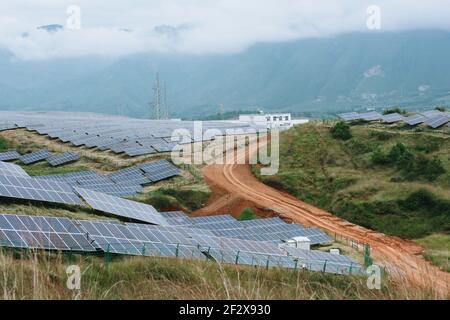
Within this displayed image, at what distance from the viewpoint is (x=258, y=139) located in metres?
72.4

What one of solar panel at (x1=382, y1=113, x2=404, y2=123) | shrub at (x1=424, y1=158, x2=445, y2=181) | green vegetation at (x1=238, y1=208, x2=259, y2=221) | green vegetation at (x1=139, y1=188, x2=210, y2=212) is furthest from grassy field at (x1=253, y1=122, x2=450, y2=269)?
green vegetation at (x1=139, y1=188, x2=210, y2=212)

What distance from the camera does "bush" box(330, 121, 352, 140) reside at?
60562mm

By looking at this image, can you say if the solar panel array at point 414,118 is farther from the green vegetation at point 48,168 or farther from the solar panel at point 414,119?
the green vegetation at point 48,168

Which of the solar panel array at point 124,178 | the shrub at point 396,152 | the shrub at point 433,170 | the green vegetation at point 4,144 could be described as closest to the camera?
the solar panel array at point 124,178

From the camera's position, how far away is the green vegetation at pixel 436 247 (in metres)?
33.3

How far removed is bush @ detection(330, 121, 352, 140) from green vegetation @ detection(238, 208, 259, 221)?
19453 millimetres

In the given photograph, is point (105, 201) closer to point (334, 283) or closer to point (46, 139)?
point (334, 283)

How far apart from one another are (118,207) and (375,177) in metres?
29.2

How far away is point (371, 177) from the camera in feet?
167

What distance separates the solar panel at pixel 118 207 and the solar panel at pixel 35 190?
2.86ft

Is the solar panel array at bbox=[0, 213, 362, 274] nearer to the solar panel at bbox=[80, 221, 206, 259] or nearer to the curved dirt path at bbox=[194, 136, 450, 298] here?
the solar panel at bbox=[80, 221, 206, 259]

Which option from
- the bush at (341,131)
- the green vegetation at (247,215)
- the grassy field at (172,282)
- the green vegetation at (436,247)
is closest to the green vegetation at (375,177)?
the bush at (341,131)
